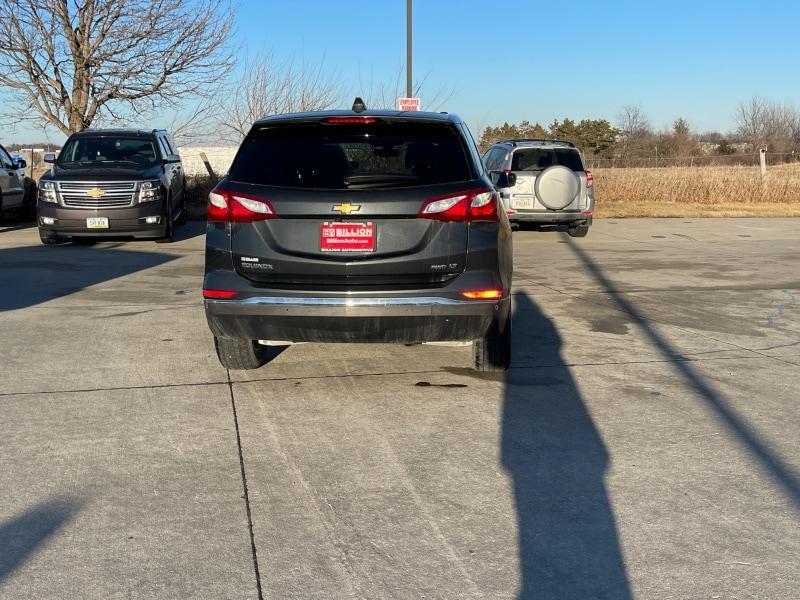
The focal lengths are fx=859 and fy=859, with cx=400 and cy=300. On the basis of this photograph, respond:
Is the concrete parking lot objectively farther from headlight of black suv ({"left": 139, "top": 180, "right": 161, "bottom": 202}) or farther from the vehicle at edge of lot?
the vehicle at edge of lot

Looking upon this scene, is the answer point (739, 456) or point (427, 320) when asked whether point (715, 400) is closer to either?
point (739, 456)

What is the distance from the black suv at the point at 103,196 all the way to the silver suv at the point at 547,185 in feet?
18.1

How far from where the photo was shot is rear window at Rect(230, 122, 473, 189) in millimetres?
5166

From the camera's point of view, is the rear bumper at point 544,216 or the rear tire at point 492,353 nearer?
the rear tire at point 492,353

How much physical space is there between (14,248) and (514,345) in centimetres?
980

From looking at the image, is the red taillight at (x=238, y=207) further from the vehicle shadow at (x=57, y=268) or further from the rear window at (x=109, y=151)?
the rear window at (x=109, y=151)

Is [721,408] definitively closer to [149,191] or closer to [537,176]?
[537,176]

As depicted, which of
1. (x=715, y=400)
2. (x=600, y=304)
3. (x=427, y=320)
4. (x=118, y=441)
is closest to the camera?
(x=118, y=441)

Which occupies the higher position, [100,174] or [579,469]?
[100,174]

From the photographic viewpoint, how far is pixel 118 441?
465 centimetres

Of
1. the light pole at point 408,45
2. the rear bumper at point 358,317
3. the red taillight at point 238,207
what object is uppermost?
the light pole at point 408,45

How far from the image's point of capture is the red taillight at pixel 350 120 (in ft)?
17.3

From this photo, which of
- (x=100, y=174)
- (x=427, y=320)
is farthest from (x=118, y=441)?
(x=100, y=174)

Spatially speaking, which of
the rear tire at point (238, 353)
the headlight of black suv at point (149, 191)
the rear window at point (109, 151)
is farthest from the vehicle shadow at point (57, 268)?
the rear tire at point (238, 353)
